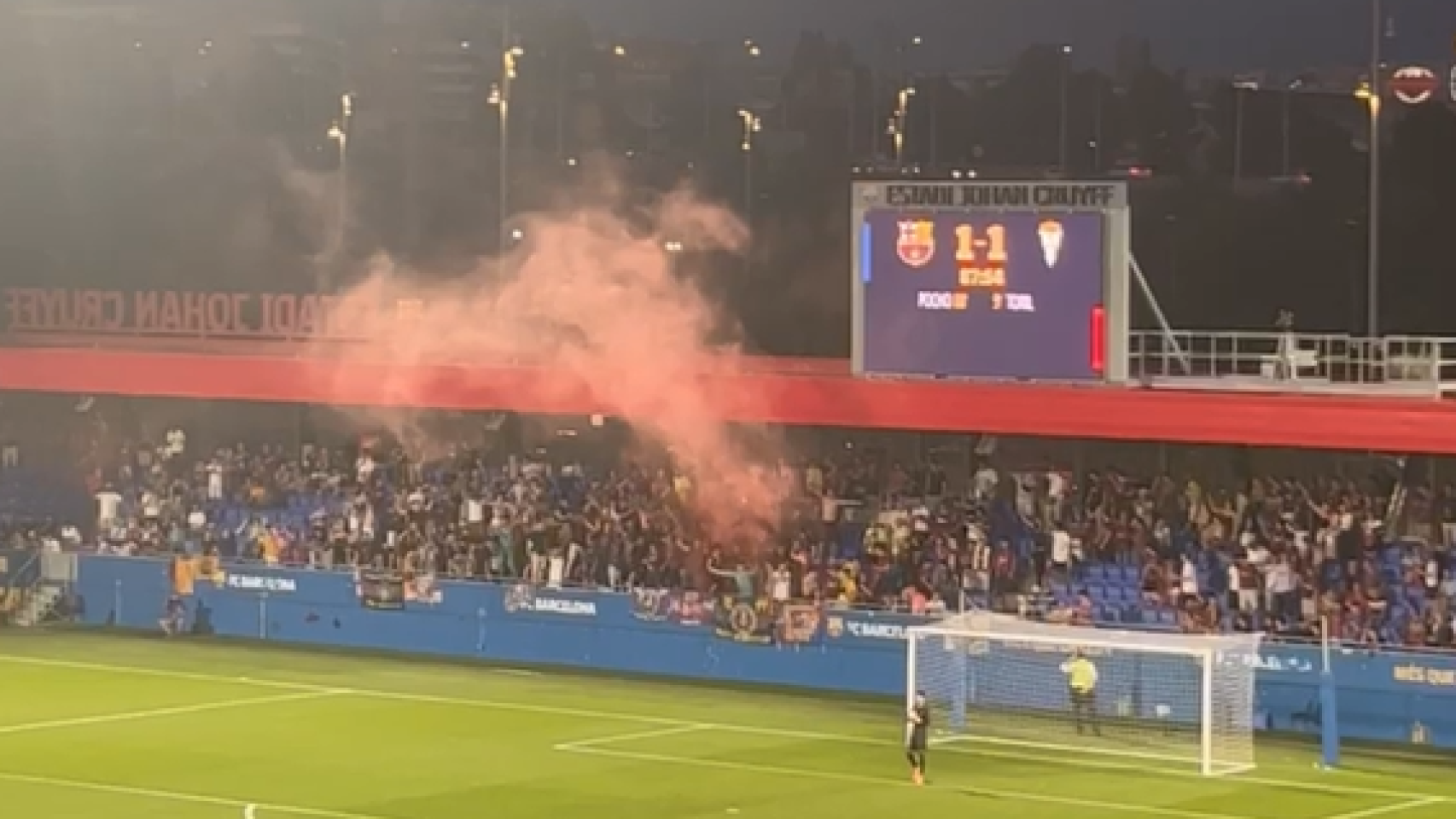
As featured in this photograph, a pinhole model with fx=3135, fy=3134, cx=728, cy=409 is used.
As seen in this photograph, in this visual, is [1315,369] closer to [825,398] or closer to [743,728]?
[825,398]

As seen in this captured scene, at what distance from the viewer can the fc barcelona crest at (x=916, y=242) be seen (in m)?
41.8

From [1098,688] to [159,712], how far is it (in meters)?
12.5

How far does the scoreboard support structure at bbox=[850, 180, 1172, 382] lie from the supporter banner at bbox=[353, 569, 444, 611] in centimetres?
928

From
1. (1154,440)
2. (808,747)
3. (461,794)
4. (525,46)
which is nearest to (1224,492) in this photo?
(1154,440)

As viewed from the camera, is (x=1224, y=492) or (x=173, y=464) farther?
(x=173, y=464)

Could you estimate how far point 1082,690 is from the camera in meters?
39.4

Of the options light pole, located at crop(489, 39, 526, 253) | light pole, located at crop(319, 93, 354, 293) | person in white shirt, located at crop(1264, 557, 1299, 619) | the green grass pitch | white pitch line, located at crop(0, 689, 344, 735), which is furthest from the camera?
light pole, located at crop(319, 93, 354, 293)

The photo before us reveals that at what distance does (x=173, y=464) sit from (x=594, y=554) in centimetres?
1135

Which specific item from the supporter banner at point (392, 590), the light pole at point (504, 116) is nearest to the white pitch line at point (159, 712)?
the supporter banner at point (392, 590)

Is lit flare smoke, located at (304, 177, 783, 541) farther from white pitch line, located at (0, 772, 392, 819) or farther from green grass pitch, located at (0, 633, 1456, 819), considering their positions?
white pitch line, located at (0, 772, 392, 819)

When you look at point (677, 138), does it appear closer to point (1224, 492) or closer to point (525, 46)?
point (525, 46)

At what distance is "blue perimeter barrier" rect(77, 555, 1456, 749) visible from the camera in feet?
129

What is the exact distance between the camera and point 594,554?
1876 inches

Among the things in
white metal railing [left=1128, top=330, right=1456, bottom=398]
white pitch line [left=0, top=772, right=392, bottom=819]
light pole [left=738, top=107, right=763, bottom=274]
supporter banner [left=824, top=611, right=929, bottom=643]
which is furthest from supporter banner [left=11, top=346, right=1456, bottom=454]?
light pole [left=738, top=107, right=763, bottom=274]
